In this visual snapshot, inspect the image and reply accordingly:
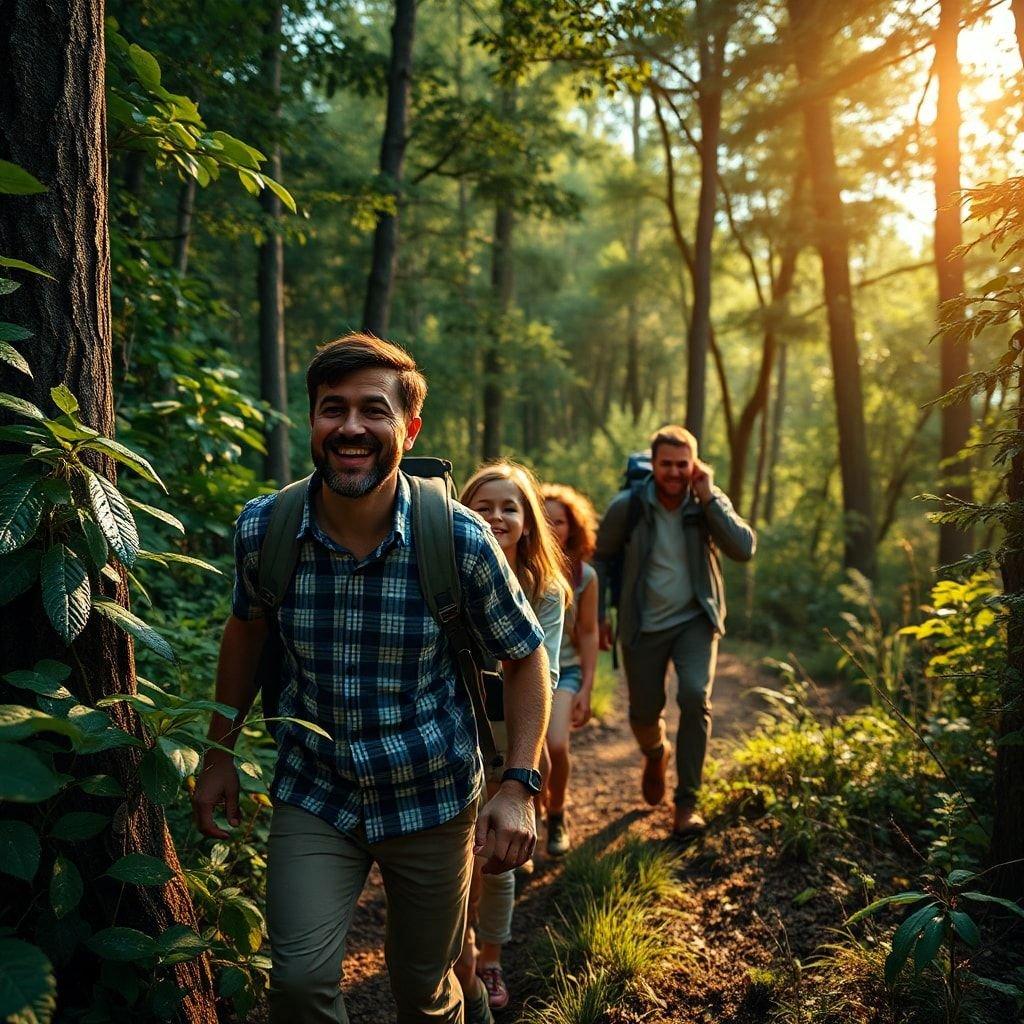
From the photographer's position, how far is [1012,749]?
117 inches

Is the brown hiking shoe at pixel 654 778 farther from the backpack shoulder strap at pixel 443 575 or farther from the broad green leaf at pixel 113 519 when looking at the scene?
the broad green leaf at pixel 113 519

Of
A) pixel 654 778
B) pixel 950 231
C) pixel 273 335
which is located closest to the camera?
pixel 654 778

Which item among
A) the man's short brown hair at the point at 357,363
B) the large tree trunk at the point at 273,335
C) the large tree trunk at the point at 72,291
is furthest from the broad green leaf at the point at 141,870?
the large tree trunk at the point at 273,335

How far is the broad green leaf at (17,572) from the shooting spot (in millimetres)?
1678

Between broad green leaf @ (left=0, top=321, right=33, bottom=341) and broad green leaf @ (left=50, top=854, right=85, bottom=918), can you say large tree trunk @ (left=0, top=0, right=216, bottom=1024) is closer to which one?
broad green leaf @ (left=50, top=854, right=85, bottom=918)

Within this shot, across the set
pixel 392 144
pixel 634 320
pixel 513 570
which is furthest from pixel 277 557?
pixel 634 320

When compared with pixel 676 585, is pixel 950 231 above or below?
above

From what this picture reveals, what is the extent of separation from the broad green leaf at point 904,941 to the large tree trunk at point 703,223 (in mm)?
9776

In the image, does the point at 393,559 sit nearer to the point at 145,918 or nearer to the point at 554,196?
the point at 145,918

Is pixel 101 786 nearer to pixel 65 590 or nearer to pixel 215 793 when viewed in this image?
pixel 65 590

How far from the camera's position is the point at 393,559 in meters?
2.29

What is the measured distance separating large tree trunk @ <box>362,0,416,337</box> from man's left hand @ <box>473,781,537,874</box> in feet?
22.7

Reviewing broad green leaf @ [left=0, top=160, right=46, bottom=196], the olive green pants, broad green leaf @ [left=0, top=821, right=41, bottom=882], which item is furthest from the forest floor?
broad green leaf @ [left=0, top=160, right=46, bottom=196]

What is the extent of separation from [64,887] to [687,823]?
3.72m
